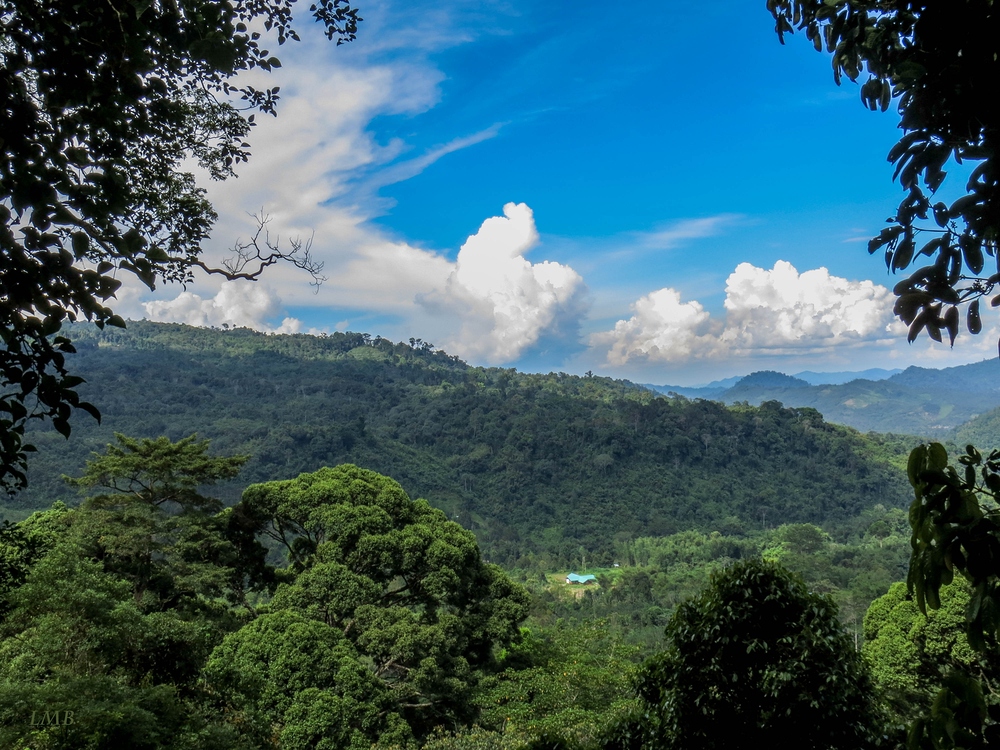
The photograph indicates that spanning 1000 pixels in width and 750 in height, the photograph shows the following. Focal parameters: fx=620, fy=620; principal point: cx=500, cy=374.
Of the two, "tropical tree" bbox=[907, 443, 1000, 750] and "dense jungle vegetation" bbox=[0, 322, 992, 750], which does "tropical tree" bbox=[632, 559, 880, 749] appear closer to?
"dense jungle vegetation" bbox=[0, 322, 992, 750]

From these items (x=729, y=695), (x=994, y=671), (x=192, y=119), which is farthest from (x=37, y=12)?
(x=994, y=671)

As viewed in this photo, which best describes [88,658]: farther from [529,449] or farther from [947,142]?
[529,449]

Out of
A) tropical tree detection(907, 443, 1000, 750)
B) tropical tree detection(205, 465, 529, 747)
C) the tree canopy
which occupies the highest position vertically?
the tree canopy

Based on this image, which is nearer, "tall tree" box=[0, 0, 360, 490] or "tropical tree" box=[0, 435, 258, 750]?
"tall tree" box=[0, 0, 360, 490]

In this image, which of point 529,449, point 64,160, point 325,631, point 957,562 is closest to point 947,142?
point 957,562

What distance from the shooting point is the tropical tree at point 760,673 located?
3629 millimetres

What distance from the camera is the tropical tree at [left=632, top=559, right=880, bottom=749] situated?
3.63 m

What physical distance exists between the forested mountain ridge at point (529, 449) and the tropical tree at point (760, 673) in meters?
57.5

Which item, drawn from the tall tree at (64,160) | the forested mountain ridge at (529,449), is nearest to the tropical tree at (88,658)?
the tall tree at (64,160)

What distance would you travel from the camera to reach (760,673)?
388 centimetres

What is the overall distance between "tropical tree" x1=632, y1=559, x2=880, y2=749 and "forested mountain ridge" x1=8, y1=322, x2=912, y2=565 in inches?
2263

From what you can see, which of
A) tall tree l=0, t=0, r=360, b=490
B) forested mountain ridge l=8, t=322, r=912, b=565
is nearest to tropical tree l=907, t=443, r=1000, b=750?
tall tree l=0, t=0, r=360, b=490

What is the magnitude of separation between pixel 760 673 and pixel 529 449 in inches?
3088

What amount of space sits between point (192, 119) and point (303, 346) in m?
134
